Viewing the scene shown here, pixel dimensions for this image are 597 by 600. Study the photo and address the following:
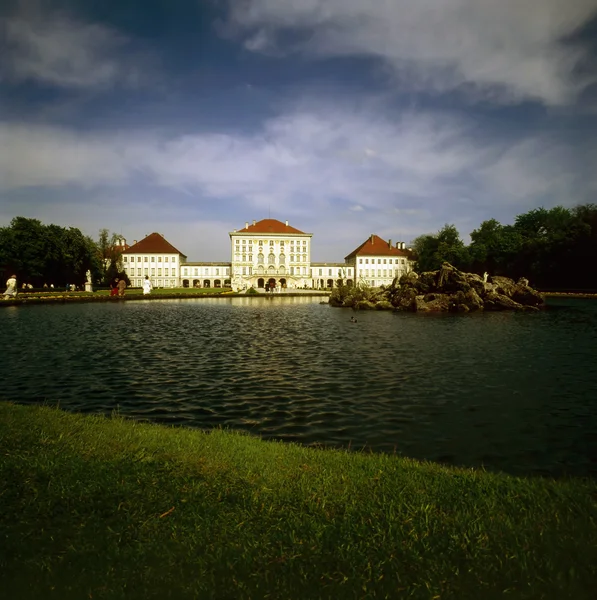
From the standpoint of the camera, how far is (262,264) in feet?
357

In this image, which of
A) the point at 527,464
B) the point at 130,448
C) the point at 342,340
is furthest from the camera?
the point at 342,340

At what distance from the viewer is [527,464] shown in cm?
629

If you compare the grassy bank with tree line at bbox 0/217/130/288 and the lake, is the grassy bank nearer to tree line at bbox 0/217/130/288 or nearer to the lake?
the lake

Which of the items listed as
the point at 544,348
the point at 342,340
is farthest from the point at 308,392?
the point at 544,348

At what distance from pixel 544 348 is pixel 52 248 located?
61825 mm

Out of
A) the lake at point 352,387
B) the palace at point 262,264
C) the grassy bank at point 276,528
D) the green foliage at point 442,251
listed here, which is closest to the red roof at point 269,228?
the palace at point 262,264

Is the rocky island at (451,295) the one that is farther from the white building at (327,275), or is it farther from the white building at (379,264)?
the white building at (379,264)

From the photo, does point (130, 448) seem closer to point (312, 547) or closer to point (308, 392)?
point (312, 547)

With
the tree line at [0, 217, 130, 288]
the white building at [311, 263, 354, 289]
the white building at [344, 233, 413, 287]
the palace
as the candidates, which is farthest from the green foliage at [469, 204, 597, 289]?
the tree line at [0, 217, 130, 288]

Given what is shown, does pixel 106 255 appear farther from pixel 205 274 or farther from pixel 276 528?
pixel 276 528

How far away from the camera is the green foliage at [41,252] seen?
56.9 m

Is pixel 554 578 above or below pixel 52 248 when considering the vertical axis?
below

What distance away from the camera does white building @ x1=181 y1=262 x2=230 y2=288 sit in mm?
112000

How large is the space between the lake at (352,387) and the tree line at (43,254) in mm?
43918
